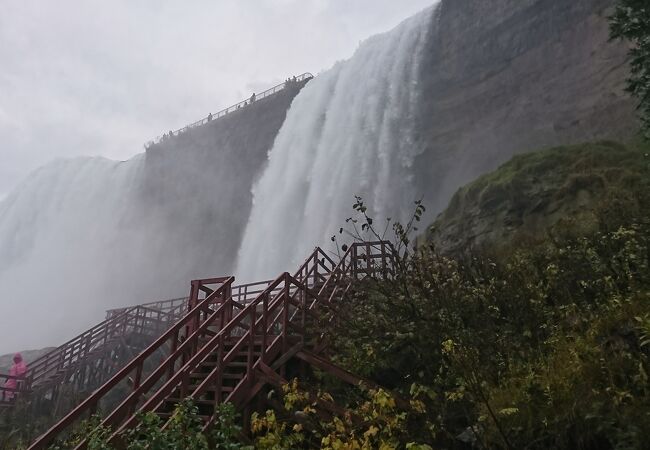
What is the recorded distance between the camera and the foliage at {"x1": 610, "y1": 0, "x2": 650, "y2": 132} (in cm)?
684

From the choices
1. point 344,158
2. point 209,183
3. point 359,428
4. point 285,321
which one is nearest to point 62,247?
point 209,183

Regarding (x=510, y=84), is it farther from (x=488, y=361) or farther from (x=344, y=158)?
(x=488, y=361)

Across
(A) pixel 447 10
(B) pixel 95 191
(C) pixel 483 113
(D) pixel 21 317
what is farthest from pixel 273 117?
(D) pixel 21 317

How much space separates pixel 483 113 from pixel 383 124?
5.13 metres

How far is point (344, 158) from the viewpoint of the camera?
25734 mm

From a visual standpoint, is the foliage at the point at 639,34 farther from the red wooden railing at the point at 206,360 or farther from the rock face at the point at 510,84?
the rock face at the point at 510,84

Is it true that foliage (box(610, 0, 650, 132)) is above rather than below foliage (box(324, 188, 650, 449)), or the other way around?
above

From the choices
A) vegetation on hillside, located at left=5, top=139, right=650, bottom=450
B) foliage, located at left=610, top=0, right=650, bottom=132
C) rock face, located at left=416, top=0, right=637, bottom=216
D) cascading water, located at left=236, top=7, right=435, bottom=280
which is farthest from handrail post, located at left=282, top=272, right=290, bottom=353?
cascading water, located at left=236, top=7, right=435, bottom=280

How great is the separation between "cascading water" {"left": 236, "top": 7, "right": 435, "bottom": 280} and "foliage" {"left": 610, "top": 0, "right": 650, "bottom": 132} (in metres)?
16.9

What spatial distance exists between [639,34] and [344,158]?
62.9 ft

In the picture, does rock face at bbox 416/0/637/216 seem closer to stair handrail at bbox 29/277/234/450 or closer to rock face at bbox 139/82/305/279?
stair handrail at bbox 29/277/234/450

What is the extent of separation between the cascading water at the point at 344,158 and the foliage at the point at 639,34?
16913 millimetres

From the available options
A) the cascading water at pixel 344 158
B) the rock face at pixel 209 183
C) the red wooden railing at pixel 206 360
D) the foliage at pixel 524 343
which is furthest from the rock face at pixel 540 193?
the rock face at pixel 209 183

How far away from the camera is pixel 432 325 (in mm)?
5090
